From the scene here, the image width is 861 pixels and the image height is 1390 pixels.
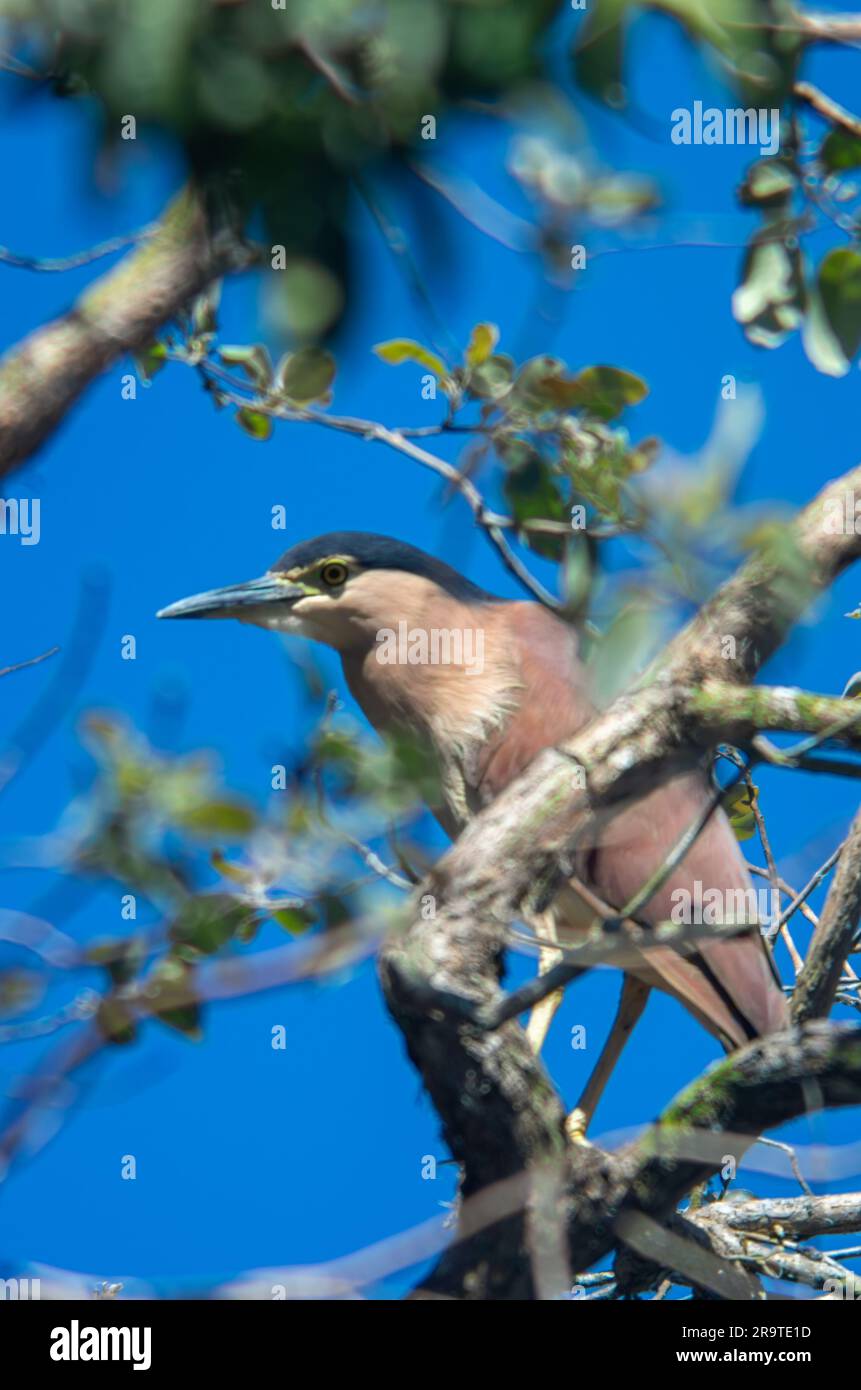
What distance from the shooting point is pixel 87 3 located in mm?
755

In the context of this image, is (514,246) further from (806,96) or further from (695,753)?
(695,753)

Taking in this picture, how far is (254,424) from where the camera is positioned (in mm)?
2562

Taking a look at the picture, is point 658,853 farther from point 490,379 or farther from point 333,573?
point 490,379

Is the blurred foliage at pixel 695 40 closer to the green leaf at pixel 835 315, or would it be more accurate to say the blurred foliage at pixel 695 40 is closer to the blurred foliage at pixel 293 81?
the blurred foliage at pixel 293 81

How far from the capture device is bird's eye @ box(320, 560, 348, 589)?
3262mm

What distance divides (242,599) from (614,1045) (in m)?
1.29

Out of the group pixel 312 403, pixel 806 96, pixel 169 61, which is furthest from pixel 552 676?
pixel 169 61

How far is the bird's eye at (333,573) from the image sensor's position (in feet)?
10.7

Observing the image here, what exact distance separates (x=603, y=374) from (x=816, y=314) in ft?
1.29

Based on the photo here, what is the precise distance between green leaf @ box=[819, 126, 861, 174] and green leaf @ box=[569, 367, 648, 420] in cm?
43

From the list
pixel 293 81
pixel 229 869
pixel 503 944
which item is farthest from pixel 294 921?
pixel 293 81

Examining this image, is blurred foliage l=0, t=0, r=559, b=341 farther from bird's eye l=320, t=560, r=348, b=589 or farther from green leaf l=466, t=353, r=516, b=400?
bird's eye l=320, t=560, r=348, b=589

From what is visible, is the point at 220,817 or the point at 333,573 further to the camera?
the point at 333,573

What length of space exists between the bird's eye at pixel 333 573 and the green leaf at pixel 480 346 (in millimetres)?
1258
